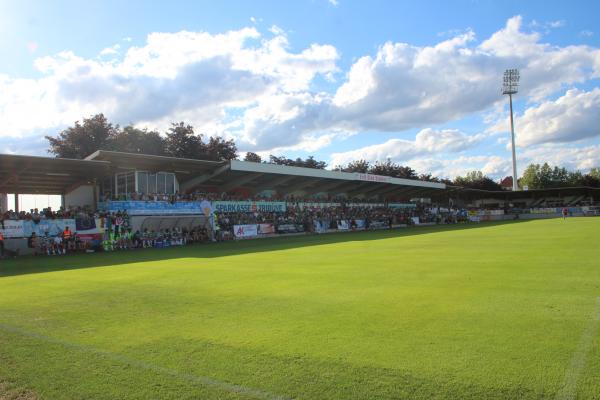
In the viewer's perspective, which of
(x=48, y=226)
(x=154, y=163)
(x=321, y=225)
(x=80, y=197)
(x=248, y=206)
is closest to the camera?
(x=48, y=226)

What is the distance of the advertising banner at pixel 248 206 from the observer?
36.7m

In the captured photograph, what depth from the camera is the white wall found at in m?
35.6

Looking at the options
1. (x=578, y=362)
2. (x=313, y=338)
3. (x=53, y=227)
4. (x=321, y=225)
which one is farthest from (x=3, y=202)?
(x=578, y=362)

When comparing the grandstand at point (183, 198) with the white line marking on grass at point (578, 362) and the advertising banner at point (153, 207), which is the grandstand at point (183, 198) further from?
the white line marking on grass at point (578, 362)

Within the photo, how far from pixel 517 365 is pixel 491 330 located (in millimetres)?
1290

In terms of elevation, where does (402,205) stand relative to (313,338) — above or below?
above

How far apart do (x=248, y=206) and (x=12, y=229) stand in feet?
62.2

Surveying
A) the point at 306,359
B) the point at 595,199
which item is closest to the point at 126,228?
the point at 306,359

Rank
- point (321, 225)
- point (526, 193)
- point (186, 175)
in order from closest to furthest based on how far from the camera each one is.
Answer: point (186, 175) → point (321, 225) → point (526, 193)

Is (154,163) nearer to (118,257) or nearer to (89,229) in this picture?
(89,229)

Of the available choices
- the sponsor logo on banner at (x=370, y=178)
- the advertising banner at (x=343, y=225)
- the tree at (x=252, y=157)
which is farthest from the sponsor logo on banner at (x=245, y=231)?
the tree at (x=252, y=157)

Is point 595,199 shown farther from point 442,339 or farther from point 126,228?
point 442,339

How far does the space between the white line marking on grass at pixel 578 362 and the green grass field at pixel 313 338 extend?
16mm

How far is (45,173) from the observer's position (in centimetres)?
3067
